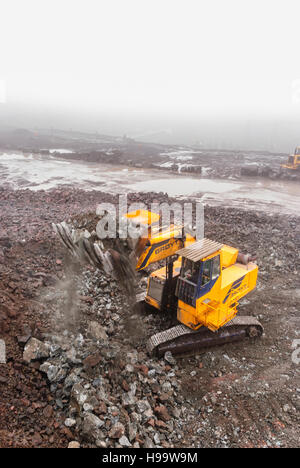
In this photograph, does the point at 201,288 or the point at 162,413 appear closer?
the point at 162,413

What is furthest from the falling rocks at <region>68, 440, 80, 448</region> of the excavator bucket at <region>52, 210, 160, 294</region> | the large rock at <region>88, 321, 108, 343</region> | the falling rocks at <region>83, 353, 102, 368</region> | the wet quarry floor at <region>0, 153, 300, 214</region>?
the wet quarry floor at <region>0, 153, 300, 214</region>

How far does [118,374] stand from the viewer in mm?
5168

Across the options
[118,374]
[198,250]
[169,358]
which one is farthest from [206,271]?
[118,374]

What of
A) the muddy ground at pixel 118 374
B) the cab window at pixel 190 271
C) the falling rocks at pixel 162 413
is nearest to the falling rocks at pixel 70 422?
the muddy ground at pixel 118 374

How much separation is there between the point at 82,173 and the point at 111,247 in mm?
21179

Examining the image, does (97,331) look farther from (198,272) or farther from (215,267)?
(215,267)

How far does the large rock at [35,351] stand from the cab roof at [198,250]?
269 cm

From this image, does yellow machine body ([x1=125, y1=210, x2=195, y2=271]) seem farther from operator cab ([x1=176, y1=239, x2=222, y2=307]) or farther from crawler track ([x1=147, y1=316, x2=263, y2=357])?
crawler track ([x1=147, y1=316, x2=263, y2=357])

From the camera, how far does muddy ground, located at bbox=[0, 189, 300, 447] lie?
4375 mm

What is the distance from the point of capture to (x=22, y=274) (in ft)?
24.2

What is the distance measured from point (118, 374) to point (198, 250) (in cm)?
244

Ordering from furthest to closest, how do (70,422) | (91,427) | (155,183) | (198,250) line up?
1. (155,183)
2. (198,250)
3. (70,422)
4. (91,427)
